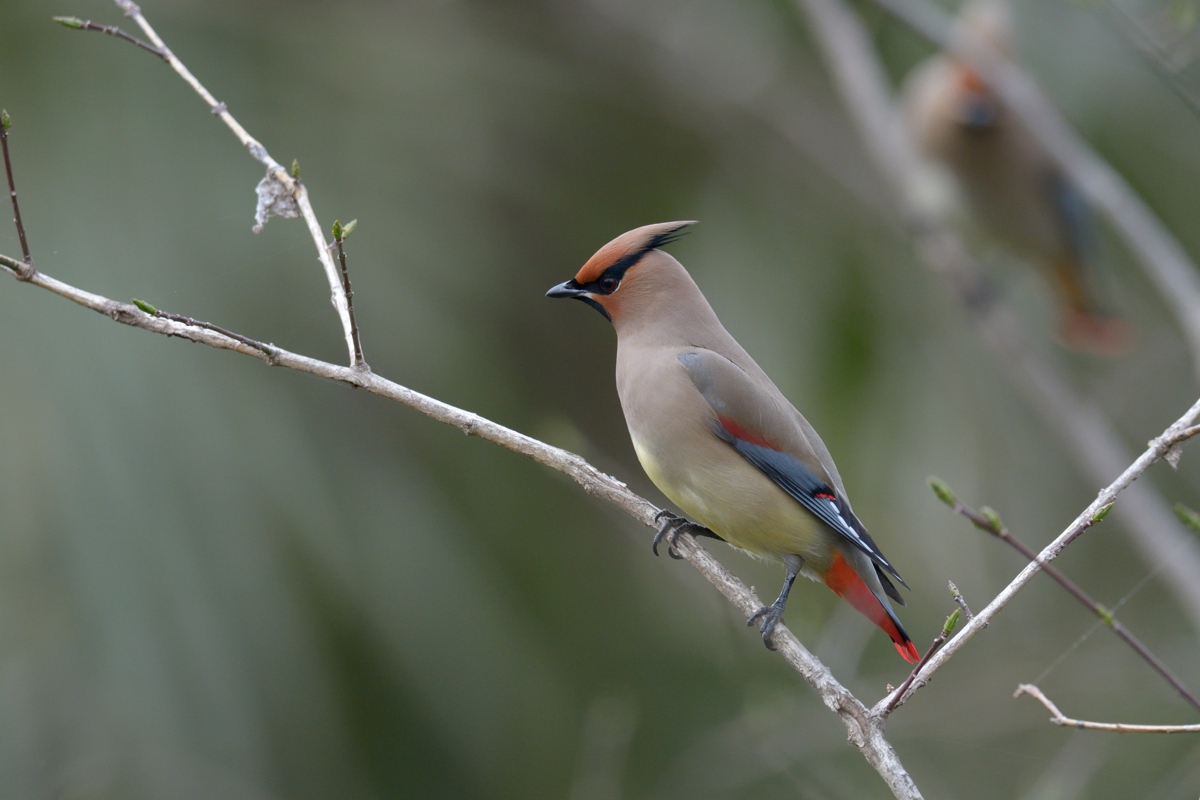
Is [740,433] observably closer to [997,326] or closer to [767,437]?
[767,437]

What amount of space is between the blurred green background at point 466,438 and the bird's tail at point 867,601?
57 cm

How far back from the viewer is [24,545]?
3176 millimetres

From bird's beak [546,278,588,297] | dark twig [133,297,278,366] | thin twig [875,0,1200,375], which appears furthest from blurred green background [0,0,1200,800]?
dark twig [133,297,278,366]

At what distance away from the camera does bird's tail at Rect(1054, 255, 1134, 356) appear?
5.80m

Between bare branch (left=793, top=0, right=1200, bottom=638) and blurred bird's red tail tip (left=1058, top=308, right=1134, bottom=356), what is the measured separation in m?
0.27

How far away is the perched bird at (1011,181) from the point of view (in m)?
5.85

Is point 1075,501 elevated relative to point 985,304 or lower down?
lower down

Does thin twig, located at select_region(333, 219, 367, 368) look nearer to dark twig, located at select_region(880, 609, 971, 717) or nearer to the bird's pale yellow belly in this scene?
the bird's pale yellow belly

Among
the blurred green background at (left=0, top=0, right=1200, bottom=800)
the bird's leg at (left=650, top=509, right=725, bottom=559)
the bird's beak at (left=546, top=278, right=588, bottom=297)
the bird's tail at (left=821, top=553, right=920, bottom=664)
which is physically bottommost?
the blurred green background at (left=0, top=0, right=1200, bottom=800)

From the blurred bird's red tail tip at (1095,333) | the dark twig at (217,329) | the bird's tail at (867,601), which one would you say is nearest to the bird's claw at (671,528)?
the bird's tail at (867,601)

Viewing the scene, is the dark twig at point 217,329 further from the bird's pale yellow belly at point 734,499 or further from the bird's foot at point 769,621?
the bird's foot at point 769,621

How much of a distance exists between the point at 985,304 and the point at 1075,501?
136cm

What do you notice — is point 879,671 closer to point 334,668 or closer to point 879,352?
point 879,352

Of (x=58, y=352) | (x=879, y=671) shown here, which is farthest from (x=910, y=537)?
(x=58, y=352)
